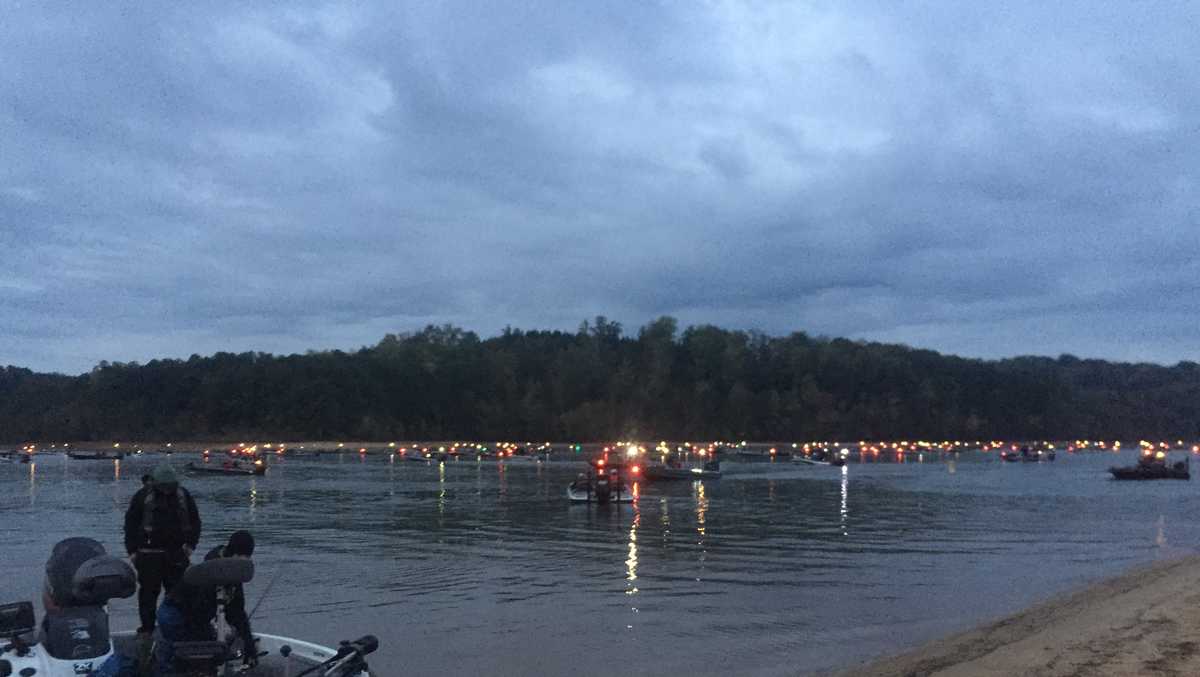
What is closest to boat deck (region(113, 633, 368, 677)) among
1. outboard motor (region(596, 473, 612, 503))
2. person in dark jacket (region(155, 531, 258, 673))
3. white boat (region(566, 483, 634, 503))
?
person in dark jacket (region(155, 531, 258, 673))

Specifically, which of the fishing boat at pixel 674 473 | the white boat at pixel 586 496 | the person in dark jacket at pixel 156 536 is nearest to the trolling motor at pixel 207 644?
the person in dark jacket at pixel 156 536

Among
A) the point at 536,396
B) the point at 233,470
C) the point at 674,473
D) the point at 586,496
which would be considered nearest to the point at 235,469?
the point at 233,470

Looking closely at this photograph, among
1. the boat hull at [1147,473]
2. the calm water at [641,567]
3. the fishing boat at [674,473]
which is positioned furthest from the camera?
the boat hull at [1147,473]

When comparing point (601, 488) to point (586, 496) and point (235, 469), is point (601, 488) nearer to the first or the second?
point (586, 496)

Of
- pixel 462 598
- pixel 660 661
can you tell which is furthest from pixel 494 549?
pixel 660 661

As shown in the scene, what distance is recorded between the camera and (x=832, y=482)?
72625mm

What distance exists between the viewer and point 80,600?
27.7 feet

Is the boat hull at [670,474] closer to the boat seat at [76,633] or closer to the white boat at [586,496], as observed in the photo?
the white boat at [586,496]

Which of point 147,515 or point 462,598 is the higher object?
point 147,515

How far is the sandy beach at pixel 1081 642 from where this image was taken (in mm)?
11883

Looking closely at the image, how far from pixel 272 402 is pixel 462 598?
15803 cm

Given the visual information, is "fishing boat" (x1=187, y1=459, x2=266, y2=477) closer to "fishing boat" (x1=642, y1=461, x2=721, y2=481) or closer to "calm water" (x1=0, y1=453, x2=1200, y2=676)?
"calm water" (x1=0, y1=453, x2=1200, y2=676)

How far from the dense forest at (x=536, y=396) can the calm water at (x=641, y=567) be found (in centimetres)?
12009

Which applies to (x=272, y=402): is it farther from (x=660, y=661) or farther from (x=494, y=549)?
(x=660, y=661)
